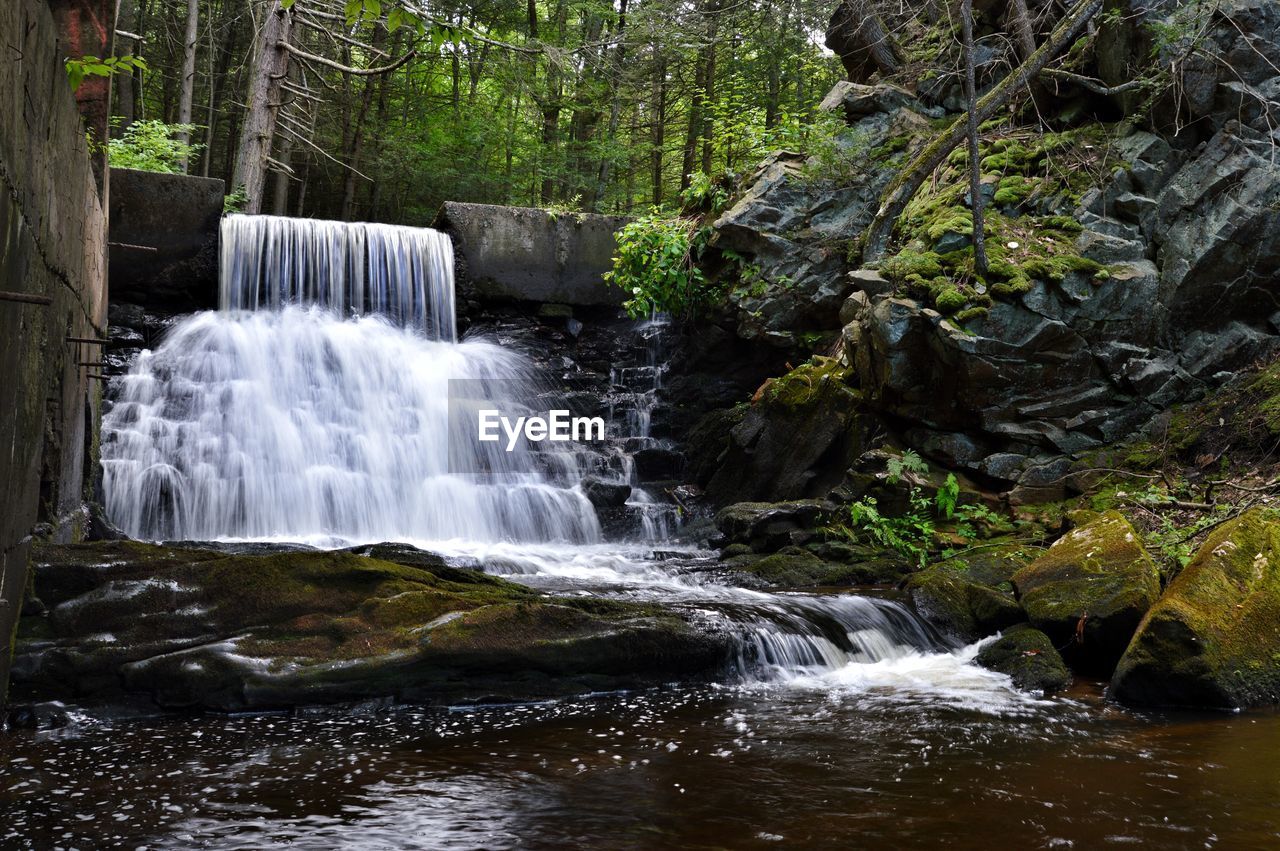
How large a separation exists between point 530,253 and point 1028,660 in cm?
1199

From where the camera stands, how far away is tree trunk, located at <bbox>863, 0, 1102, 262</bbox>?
35.6ft

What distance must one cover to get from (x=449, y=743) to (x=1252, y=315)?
360 inches

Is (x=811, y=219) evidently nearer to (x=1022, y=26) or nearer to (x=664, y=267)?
(x=664, y=267)

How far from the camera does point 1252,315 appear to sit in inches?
374

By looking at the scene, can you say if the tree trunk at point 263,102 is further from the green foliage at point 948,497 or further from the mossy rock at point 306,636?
the green foliage at point 948,497

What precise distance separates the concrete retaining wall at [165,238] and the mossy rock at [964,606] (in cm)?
1190

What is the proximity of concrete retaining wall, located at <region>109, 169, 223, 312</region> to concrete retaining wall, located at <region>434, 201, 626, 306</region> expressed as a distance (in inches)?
148

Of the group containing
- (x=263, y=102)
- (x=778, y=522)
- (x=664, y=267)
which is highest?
(x=263, y=102)

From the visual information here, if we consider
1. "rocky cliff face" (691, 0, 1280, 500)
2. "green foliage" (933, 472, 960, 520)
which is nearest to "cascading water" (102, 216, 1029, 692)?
"green foliage" (933, 472, 960, 520)

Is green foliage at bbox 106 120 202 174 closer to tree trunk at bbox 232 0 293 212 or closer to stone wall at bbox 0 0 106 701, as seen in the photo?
tree trunk at bbox 232 0 293 212

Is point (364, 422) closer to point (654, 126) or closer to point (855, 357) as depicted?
point (855, 357)

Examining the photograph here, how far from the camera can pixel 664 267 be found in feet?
45.2

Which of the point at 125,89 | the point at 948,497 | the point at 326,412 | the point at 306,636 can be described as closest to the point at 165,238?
the point at 326,412

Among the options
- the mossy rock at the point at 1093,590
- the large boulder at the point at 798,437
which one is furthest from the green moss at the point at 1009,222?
the mossy rock at the point at 1093,590
